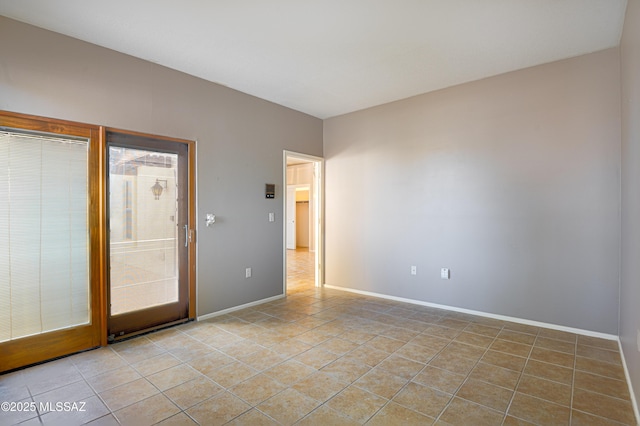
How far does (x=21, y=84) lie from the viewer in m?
2.66

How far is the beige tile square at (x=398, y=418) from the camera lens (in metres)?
1.98

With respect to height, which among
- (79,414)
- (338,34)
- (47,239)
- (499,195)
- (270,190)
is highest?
(338,34)

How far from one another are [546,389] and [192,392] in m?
2.54

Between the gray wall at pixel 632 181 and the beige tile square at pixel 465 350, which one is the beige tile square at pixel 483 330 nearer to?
the beige tile square at pixel 465 350

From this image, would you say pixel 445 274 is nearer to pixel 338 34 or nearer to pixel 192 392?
pixel 338 34

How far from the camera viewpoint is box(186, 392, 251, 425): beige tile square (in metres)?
2.02

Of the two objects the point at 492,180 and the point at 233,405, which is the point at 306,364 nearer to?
the point at 233,405

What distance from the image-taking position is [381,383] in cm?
243

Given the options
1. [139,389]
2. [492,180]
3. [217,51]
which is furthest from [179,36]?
[492,180]

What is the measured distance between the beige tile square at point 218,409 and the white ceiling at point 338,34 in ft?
9.49

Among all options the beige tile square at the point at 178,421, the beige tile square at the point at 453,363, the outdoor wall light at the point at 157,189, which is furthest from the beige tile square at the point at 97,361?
the beige tile square at the point at 453,363

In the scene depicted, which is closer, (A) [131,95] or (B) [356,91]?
(A) [131,95]

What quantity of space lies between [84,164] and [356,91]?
10.4 ft

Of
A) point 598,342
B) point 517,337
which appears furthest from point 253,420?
point 598,342
